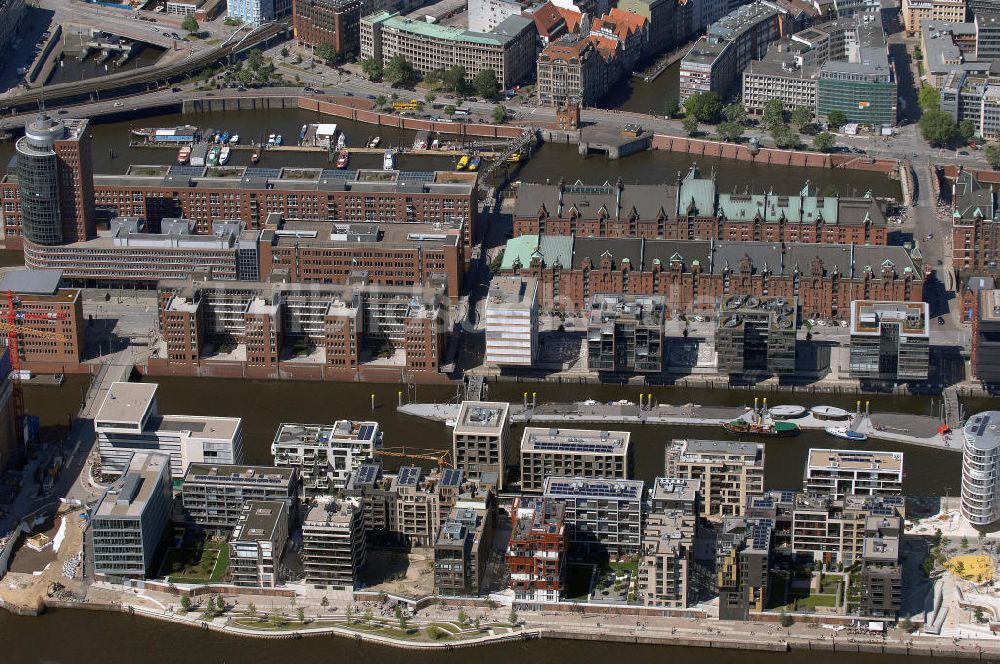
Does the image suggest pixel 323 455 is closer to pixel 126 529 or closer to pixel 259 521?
pixel 259 521

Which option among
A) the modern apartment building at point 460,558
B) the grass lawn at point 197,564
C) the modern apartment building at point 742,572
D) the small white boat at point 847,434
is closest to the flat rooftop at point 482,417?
the modern apartment building at point 460,558

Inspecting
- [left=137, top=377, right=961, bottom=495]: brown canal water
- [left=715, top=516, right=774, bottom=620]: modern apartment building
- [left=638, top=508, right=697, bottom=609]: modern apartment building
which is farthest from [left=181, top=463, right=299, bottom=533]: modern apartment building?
[left=715, top=516, right=774, bottom=620]: modern apartment building

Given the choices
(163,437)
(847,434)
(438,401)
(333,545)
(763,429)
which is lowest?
(333,545)

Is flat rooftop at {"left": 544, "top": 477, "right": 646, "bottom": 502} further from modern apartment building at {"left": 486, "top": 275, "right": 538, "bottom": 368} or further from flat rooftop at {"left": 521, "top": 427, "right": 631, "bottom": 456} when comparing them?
modern apartment building at {"left": 486, "top": 275, "right": 538, "bottom": 368}

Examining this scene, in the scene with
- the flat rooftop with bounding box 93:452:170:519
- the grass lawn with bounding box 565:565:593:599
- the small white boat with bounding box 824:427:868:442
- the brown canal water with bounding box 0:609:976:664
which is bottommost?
the brown canal water with bounding box 0:609:976:664

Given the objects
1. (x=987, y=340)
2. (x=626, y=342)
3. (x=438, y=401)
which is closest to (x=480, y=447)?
(x=438, y=401)

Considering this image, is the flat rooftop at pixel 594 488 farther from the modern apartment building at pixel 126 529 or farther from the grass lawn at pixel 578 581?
the modern apartment building at pixel 126 529

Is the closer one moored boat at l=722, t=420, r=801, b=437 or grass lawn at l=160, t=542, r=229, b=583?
grass lawn at l=160, t=542, r=229, b=583
